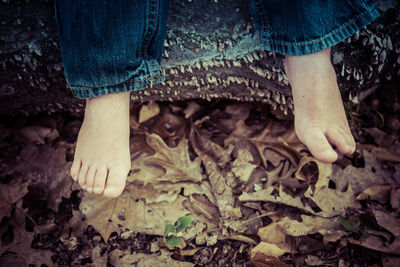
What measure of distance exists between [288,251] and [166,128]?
0.85 m

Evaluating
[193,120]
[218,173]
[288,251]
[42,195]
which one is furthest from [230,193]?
[42,195]

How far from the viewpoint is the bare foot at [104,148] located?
1.05 metres

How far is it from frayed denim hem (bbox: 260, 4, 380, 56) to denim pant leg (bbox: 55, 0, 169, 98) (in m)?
0.50

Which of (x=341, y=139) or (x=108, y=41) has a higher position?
(x=108, y=41)

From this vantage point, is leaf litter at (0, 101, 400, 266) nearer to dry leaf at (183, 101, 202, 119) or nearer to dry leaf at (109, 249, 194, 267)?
dry leaf at (109, 249, 194, 267)

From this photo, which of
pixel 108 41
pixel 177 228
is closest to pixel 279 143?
pixel 177 228

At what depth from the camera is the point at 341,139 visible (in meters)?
1.02

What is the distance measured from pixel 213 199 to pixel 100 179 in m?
0.50

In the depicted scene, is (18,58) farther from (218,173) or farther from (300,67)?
(300,67)

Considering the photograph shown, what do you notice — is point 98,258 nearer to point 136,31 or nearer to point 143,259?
point 143,259

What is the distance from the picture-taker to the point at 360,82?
1.27 metres

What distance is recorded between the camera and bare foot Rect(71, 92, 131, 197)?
1.05 meters

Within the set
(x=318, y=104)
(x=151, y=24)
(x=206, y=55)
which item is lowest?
(x=318, y=104)

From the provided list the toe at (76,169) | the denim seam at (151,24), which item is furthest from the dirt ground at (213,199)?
the denim seam at (151,24)
